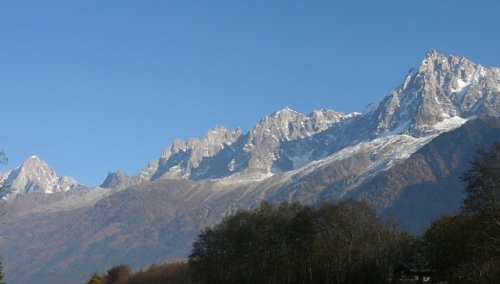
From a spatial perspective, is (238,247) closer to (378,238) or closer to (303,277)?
(303,277)

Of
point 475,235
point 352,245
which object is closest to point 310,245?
point 352,245

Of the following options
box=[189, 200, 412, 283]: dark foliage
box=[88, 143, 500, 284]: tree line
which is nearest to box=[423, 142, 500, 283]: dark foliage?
box=[88, 143, 500, 284]: tree line

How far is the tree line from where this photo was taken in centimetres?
8119

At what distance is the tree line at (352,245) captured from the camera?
81.2 m

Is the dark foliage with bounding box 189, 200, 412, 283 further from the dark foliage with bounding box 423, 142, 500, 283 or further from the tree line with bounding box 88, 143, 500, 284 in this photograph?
the dark foliage with bounding box 423, 142, 500, 283

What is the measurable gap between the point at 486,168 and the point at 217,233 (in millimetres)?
77646

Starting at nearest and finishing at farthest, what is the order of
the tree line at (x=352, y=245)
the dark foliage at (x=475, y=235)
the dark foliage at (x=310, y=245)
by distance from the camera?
the dark foliage at (x=475, y=235)
the tree line at (x=352, y=245)
the dark foliage at (x=310, y=245)

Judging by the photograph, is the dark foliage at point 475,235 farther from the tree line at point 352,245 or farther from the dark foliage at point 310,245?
the dark foliage at point 310,245

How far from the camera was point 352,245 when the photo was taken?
118 m

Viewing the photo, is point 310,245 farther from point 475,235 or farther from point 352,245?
point 475,235

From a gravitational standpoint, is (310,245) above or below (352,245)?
above

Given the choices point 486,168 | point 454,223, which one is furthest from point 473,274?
point 454,223

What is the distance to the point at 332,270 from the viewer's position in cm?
11388

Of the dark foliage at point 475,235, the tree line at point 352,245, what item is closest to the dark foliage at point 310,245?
the tree line at point 352,245
